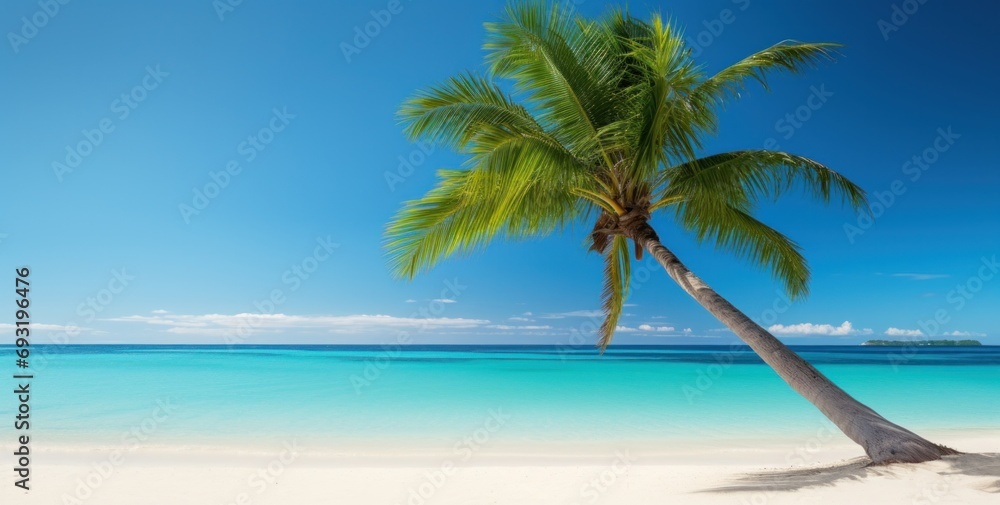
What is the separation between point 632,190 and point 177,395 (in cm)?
1359

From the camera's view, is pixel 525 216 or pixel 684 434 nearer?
pixel 525 216

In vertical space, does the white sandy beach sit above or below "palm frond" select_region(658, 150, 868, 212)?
below

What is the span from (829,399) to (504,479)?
3.14 metres

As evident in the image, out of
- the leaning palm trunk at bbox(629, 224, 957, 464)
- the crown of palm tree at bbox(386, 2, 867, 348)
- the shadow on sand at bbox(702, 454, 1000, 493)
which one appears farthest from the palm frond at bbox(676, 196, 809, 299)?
the shadow on sand at bbox(702, 454, 1000, 493)

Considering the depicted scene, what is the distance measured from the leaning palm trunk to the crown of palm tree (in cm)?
132

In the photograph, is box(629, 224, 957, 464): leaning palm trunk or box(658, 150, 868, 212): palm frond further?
box(658, 150, 868, 212): palm frond

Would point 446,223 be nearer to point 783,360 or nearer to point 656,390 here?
point 783,360

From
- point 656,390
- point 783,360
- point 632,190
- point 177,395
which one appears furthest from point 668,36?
point 177,395

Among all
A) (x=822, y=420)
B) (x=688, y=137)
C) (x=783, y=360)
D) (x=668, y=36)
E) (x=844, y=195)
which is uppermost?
(x=668, y=36)

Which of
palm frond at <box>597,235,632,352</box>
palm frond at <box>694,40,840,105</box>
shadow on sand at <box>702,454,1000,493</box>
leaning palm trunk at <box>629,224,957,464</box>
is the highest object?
palm frond at <box>694,40,840,105</box>

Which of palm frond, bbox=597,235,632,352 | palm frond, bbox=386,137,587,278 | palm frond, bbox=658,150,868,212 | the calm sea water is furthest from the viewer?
the calm sea water

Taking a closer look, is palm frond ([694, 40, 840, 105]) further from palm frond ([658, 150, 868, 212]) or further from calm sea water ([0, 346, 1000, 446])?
calm sea water ([0, 346, 1000, 446])

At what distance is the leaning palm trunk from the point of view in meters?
4.62

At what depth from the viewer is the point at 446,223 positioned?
6.37m
